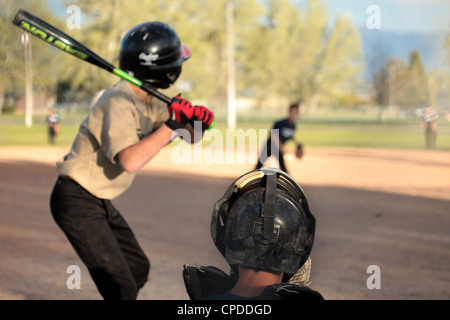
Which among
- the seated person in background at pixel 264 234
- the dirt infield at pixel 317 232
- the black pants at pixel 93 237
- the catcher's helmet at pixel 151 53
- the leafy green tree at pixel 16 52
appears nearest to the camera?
the seated person in background at pixel 264 234

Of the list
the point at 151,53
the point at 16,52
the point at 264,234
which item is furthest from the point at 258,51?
the point at 264,234

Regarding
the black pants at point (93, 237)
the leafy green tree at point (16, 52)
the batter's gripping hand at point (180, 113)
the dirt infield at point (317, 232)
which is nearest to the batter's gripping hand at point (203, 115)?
the batter's gripping hand at point (180, 113)

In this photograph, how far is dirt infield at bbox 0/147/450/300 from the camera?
5.73m

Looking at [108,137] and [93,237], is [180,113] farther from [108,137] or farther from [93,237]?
[93,237]

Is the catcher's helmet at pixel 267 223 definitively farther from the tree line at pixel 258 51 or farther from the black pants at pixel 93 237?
the tree line at pixel 258 51

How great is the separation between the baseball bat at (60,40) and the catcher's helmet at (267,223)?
1.34 m

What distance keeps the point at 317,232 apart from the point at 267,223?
6.79 m

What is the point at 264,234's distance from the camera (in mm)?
1603

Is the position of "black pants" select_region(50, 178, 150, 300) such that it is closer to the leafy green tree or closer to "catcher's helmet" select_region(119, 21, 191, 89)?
"catcher's helmet" select_region(119, 21, 191, 89)

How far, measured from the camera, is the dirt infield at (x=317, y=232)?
18.8ft

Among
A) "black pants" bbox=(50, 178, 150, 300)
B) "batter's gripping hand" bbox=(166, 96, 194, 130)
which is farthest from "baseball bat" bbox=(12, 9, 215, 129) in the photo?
"black pants" bbox=(50, 178, 150, 300)

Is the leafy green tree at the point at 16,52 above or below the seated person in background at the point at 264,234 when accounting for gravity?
above

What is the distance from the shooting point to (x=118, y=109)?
3131 millimetres
